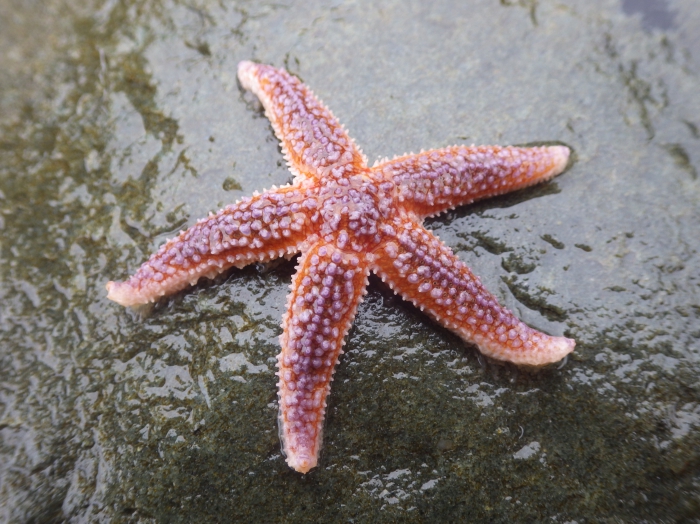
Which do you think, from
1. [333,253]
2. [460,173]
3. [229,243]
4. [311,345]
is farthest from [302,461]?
[460,173]

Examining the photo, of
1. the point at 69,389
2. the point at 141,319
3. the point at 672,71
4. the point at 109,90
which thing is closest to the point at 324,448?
the point at 141,319

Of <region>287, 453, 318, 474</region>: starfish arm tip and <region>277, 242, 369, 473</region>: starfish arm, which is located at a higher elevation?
<region>277, 242, 369, 473</region>: starfish arm

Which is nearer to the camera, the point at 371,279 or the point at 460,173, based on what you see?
the point at 460,173

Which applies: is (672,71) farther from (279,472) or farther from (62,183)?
(62,183)

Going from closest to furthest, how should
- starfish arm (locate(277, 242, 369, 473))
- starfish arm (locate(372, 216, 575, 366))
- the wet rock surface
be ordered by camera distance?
starfish arm (locate(277, 242, 369, 473)), starfish arm (locate(372, 216, 575, 366)), the wet rock surface

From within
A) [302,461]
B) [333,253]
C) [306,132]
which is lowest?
[302,461]

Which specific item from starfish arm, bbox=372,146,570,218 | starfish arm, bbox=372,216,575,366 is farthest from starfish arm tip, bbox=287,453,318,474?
starfish arm, bbox=372,146,570,218

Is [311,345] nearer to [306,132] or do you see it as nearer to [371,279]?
[371,279]

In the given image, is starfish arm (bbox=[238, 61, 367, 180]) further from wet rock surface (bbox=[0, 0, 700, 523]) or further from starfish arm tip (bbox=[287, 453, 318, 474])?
starfish arm tip (bbox=[287, 453, 318, 474])
